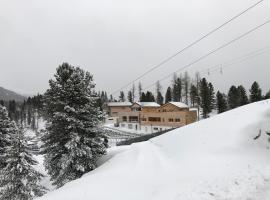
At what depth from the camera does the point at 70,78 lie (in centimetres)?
2438

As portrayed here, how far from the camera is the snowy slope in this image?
10867 mm

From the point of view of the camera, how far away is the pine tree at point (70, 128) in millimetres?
22516

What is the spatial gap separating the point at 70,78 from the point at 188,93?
9066 cm

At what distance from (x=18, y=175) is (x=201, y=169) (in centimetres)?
1553

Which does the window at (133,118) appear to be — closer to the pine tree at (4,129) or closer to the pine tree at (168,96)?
the pine tree at (168,96)

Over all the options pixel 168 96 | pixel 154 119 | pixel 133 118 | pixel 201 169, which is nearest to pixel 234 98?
pixel 154 119

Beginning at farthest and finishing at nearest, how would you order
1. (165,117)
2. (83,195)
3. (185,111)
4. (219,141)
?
(165,117) → (185,111) → (219,141) → (83,195)

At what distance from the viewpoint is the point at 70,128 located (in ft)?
76.5

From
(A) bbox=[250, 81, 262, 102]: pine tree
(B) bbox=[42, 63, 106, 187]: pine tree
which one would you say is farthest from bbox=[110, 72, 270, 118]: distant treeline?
(B) bbox=[42, 63, 106, 187]: pine tree

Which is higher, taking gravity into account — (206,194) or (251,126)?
(251,126)

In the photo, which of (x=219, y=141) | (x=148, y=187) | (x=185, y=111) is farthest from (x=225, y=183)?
(x=185, y=111)

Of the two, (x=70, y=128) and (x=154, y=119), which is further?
(x=154, y=119)

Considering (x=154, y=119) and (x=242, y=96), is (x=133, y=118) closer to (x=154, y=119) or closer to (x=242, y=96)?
(x=154, y=119)

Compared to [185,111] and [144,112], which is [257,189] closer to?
[185,111]
